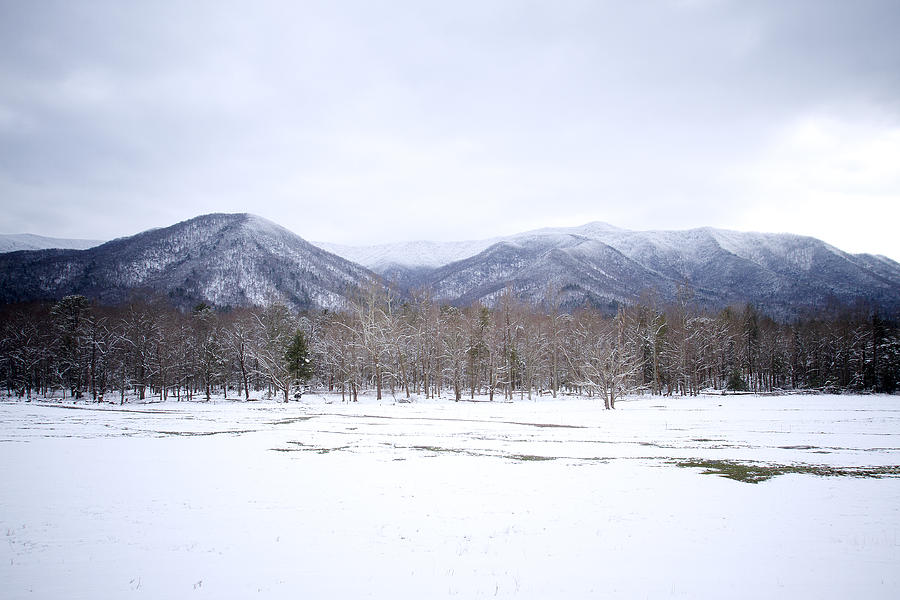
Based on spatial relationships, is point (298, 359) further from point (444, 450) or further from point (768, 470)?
point (768, 470)

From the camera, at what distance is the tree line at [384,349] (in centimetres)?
5994

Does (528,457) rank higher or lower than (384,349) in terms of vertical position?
lower

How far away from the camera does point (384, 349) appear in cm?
5816

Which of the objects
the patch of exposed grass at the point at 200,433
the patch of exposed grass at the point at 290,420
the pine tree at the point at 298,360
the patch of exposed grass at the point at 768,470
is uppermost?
the pine tree at the point at 298,360

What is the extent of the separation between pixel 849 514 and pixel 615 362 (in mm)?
37886

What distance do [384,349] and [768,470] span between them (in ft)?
152

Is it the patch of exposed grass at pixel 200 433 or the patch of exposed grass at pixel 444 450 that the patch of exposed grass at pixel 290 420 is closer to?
the patch of exposed grass at pixel 200 433

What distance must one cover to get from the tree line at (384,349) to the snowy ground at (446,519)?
33557 mm

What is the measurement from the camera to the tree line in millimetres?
59938

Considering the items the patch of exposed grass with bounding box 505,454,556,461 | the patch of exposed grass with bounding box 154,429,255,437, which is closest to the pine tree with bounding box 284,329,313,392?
the patch of exposed grass with bounding box 154,429,255,437

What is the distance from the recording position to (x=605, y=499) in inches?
516

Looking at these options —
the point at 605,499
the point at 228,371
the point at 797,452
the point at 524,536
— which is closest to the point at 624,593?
the point at 524,536

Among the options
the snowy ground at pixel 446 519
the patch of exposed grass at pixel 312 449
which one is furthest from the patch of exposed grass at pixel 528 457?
the patch of exposed grass at pixel 312 449

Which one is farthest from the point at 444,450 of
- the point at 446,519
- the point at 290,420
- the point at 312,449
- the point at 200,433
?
the point at 290,420
